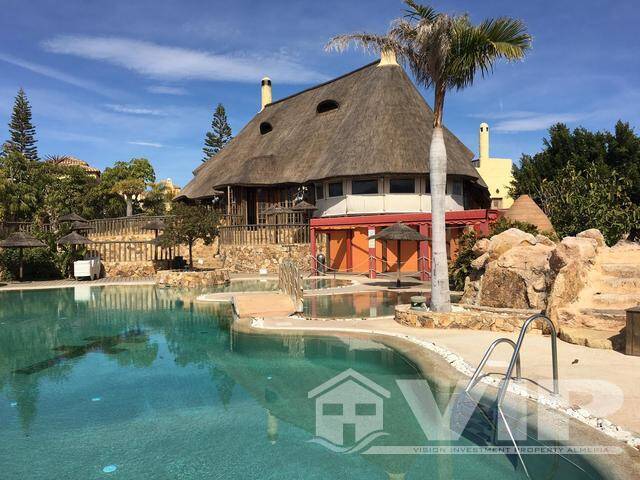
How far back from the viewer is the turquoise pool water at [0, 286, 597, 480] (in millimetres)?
5062

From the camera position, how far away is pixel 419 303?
11.7m

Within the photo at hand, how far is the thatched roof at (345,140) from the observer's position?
84.1ft

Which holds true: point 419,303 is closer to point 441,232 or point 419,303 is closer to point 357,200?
point 441,232

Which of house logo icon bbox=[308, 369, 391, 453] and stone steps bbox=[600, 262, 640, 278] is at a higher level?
stone steps bbox=[600, 262, 640, 278]

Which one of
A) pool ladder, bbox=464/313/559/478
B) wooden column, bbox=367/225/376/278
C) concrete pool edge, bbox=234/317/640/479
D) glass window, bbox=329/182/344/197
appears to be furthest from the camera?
glass window, bbox=329/182/344/197

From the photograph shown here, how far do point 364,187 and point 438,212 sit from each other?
50.9ft

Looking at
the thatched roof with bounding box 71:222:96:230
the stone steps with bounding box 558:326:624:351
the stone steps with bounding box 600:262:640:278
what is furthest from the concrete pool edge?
the thatched roof with bounding box 71:222:96:230

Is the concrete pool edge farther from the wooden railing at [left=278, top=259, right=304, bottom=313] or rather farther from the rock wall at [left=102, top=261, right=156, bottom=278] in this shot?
the rock wall at [left=102, top=261, right=156, bottom=278]

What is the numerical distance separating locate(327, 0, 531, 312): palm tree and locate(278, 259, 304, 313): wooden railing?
12.9 ft

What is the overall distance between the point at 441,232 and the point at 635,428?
21.4ft

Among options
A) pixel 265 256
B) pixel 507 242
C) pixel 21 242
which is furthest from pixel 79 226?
pixel 507 242

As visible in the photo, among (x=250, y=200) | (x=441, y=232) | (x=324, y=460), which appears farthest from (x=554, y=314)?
(x=250, y=200)

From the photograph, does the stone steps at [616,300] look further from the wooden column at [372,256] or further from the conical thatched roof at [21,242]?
the conical thatched roof at [21,242]

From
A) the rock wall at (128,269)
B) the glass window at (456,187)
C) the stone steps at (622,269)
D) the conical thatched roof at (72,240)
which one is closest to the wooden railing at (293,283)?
the stone steps at (622,269)
